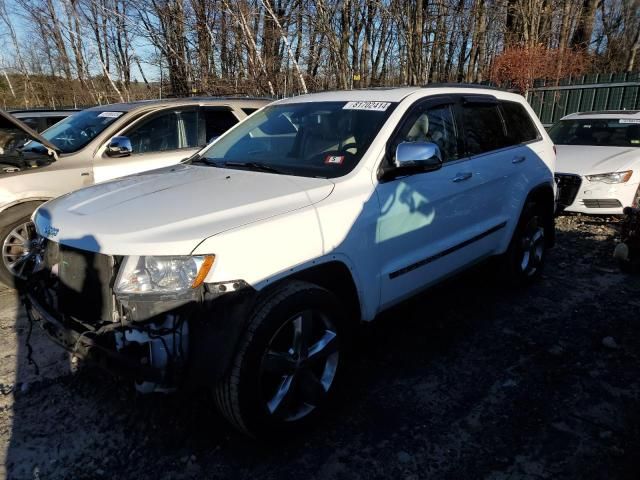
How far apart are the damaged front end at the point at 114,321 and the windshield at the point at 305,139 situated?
123 centimetres

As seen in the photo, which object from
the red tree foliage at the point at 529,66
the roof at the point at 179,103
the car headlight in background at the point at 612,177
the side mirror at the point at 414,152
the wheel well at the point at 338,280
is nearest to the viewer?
the wheel well at the point at 338,280

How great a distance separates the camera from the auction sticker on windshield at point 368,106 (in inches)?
126

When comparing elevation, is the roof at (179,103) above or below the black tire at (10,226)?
above

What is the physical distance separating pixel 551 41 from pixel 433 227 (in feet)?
56.3

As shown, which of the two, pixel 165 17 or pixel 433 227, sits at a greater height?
pixel 165 17

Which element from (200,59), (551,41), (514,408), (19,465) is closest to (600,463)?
(514,408)

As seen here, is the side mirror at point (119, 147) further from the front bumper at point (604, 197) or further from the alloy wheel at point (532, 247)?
the front bumper at point (604, 197)

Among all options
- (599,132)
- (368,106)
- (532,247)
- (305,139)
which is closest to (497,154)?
(532,247)

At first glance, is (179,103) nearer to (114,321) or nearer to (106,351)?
(114,321)

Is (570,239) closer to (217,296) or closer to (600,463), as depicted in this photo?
(600,463)

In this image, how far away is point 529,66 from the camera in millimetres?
13383

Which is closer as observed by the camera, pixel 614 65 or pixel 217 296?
pixel 217 296

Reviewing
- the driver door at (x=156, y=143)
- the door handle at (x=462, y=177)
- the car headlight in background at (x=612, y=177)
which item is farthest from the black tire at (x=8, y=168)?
the car headlight in background at (x=612, y=177)

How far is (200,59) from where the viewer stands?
51.4ft
